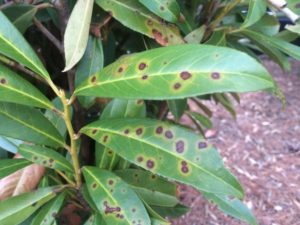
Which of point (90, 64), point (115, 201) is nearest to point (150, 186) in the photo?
point (115, 201)

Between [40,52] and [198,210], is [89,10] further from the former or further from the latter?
[198,210]

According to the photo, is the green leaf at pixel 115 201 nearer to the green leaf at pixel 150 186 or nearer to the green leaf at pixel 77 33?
the green leaf at pixel 150 186

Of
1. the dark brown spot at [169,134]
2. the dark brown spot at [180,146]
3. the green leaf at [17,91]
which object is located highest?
the green leaf at [17,91]

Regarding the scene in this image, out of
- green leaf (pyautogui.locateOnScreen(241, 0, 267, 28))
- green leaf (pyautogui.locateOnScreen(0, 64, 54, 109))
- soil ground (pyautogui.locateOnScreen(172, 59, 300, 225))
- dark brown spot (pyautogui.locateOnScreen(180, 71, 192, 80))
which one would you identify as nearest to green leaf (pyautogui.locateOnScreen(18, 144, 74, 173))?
green leaf (pyautogui.locateOnScreen(0, 64, 54, 109))

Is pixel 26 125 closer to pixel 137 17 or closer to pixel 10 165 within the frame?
pixel 10 165

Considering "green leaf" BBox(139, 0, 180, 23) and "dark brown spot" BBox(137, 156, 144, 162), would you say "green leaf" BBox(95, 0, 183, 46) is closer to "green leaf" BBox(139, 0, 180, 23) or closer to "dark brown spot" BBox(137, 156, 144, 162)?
"green leaf" BBox(139, 0, 180, 23)

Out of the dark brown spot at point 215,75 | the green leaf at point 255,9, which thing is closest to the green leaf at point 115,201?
the dark brown spot at point 215,75

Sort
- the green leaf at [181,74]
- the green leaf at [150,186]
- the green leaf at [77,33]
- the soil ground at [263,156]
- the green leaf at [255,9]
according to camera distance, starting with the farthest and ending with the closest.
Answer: the soil ground at [263,156], the green leaf at [150,186], the green leaf at [255,9], the green leaf at [77,33], the green leaf at [181,74]

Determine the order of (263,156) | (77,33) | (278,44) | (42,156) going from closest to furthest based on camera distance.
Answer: (77,33), (42,156), (278,44), (263,156)
